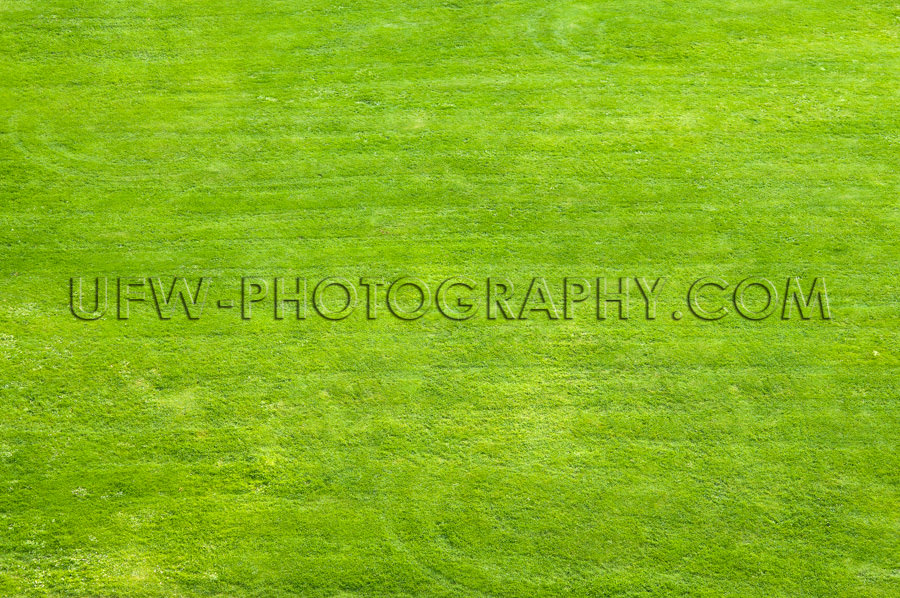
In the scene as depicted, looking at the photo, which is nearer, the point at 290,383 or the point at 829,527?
the point at 829,527

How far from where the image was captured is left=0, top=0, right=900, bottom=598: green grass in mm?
10070

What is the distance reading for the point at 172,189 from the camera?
12.5 metres

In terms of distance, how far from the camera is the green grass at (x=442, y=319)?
10.1 metres

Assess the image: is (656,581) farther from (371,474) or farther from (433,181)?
(433,181)

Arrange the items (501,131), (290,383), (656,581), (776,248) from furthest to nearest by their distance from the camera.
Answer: (501,131), (776,248), (290,383), (656,581)

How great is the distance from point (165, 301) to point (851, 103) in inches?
529

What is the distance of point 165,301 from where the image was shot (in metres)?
11.6

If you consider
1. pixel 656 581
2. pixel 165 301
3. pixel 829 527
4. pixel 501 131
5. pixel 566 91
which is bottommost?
pixel 656 581

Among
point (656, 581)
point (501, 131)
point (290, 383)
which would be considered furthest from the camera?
point (501, 131)

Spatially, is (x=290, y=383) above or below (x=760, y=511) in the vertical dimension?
above

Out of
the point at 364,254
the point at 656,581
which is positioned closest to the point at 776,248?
the point at 656,581

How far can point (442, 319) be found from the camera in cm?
1148

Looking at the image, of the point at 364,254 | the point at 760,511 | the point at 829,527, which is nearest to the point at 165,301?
the point at 364,254

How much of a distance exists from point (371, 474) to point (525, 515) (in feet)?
8.01
